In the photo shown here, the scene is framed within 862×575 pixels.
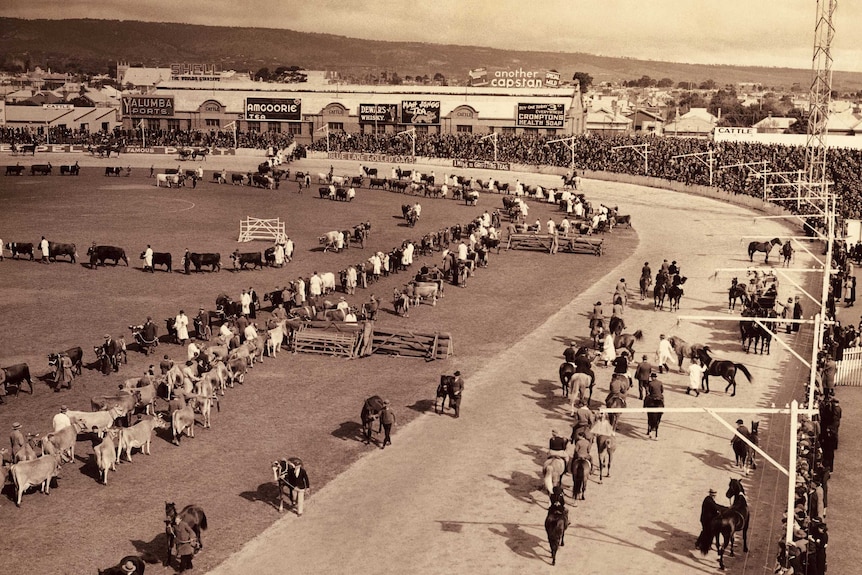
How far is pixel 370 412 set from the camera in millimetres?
24188

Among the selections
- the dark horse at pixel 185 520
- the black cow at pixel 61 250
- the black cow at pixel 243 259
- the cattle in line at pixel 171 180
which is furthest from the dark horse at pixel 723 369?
the cattle in line at pixel 171 180

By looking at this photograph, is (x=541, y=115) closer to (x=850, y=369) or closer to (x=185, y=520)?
(x=850, y=369)

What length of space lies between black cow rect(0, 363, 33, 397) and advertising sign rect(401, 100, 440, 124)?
83.5 metres

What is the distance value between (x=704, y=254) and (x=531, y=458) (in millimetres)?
30973

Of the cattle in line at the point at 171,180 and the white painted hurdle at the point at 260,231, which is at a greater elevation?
the cattle in line at the point at 171,180

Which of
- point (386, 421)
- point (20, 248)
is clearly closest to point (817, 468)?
point (386, 421)

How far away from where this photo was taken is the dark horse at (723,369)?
2823 centimetres

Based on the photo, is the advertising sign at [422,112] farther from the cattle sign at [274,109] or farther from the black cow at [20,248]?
the black cow at [20,248]

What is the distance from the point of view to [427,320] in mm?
36562

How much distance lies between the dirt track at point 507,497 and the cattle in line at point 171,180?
48529 mm

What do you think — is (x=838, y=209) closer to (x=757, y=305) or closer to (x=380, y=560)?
(x=757, y=305)

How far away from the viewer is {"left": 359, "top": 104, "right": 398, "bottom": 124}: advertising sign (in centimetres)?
10956

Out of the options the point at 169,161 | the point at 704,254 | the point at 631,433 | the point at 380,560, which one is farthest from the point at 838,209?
the point at 169,161

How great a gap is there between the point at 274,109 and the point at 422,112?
57.6 feet
